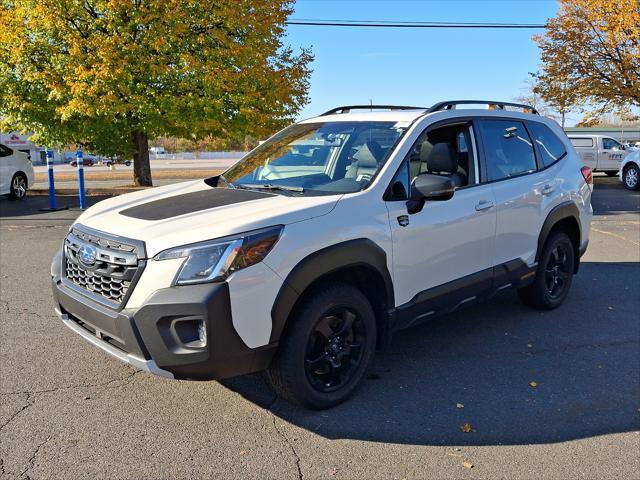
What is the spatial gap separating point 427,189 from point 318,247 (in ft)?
2.99

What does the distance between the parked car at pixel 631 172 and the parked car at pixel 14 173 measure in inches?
693

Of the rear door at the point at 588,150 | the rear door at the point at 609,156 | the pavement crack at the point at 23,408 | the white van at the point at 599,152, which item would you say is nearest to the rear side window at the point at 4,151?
the pavement crack at the point at 23,408

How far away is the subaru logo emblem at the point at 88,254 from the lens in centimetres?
332

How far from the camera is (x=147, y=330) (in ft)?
9.70

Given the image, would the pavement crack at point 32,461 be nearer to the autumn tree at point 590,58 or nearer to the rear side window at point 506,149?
the rear side window at point 506,149

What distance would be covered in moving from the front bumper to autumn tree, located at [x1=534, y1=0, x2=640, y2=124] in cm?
2116

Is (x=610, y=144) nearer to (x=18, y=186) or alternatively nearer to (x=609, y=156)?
(x=609, y=156)

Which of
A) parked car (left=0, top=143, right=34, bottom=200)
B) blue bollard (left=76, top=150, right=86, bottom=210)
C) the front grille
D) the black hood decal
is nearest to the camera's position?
the front grille

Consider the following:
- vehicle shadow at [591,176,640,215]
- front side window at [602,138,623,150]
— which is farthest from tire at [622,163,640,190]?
front side window at [602,138,623,150]

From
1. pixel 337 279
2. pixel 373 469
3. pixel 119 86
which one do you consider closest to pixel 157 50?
pixel 119 86

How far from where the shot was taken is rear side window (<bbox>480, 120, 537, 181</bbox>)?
15.2ft

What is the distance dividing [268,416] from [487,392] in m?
1.48

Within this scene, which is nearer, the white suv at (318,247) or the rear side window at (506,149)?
the white suv at (318,247)

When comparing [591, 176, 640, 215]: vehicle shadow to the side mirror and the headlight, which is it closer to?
the side mirror
